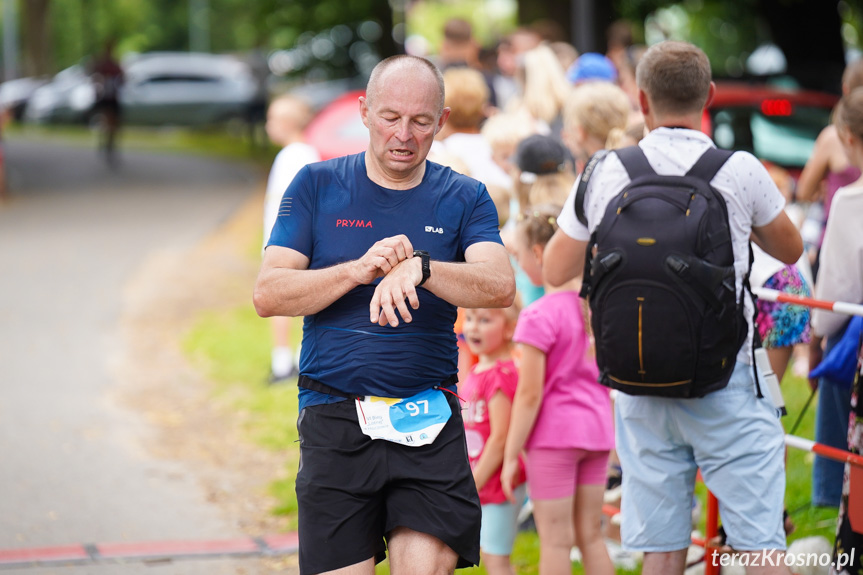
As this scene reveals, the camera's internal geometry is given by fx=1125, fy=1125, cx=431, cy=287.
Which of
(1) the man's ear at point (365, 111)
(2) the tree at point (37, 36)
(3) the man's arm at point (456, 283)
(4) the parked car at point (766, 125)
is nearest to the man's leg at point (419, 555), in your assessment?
(3) the man's arm at point (456, 283)

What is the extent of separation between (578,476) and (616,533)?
1.07 meters

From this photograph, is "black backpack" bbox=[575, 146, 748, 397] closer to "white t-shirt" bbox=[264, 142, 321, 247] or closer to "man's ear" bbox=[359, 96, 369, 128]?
"man's ear" bbox=[359, 96, 369, 128]

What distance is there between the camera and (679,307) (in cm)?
341

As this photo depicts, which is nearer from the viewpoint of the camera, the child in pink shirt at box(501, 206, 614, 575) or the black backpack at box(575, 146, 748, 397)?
the black backpack at box(575, 146, 748, 397)

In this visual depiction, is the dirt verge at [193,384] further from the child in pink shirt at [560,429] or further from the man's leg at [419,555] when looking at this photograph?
the man's leg at [419,555]

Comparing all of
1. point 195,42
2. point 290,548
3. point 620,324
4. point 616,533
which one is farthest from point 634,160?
point 195,42

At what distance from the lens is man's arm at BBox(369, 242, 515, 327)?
3.01 m

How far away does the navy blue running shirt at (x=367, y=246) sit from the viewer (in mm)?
3279

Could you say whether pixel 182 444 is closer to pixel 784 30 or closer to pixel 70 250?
pixel 70 250

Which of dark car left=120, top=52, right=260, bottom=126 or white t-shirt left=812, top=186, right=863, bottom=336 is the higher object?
dark car left=120, top=52, right=260, bottom=126

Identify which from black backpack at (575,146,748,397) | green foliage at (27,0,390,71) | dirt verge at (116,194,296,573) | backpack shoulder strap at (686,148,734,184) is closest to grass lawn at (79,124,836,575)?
dirt verge at (116,194,296,573)

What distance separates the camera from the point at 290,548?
554cm

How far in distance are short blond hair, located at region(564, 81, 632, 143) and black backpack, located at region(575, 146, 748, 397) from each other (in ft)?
6.51

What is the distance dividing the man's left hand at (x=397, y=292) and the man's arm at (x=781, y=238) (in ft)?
4.13
